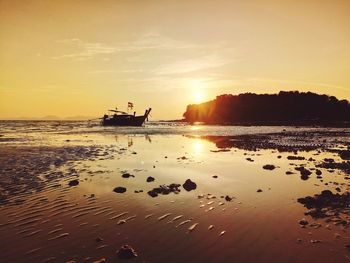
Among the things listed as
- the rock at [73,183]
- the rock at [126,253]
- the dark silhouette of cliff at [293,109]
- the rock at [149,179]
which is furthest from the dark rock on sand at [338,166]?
the dark silhouette of cliff at [293,109]

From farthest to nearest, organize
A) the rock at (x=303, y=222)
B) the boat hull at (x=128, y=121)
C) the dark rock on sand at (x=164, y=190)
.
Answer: the boat hull at (x=128, y=121) < the dark rock on sand at (x=164, y=190) < the rock at (x=303, y=222)

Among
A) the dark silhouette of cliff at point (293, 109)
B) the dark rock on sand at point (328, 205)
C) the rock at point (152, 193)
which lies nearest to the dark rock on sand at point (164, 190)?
the rock at point (152, 193)

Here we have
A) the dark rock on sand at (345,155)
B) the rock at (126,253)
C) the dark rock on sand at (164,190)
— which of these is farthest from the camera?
the dark rock on sand at (345,155)

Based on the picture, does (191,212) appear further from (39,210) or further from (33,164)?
(33,164)

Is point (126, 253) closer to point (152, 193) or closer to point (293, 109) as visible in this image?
point (152, 193)

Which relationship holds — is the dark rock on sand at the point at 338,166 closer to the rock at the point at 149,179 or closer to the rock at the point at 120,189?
the rock at the point at 149,179

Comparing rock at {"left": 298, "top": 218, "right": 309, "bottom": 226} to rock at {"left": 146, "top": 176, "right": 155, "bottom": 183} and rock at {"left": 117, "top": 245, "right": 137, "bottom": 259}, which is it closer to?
rock at {"left": 117, "top": 245, "right": 137, "bottom": 259}

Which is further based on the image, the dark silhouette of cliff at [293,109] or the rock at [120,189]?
the dark silhouette of cliff at [293,109]

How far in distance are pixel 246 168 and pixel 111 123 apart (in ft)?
314

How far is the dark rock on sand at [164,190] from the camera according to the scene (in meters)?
13.1

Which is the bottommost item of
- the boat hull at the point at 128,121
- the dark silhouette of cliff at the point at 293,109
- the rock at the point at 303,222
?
the rock at the point at 303,222

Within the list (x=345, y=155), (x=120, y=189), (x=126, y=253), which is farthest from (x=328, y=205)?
(x=345, y=155)

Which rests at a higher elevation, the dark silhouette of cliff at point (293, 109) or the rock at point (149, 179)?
the dark silhouette of cliff at point (293, 109)

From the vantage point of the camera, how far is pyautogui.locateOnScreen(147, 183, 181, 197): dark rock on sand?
1308 centimetres
